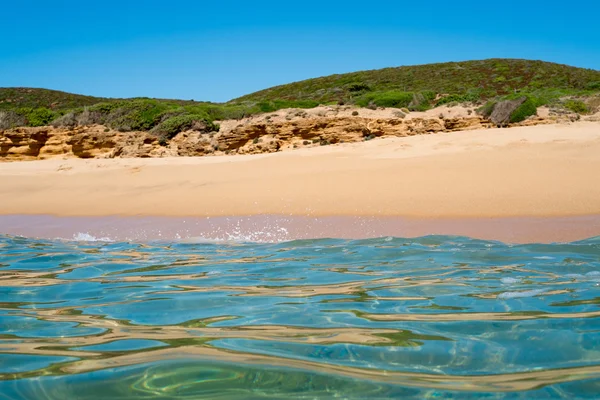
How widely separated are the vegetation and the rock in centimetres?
27

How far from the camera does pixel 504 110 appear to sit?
1589 cm

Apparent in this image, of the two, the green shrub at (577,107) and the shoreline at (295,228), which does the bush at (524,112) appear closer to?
the green shrub at (577,107)

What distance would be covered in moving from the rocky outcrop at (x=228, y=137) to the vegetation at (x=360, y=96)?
2.70 ft

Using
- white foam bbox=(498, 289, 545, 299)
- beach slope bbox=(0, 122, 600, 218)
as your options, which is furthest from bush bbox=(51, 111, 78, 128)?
white foam bbox=(498, 289, 545, 299)

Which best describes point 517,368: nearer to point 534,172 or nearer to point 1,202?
point 534,172

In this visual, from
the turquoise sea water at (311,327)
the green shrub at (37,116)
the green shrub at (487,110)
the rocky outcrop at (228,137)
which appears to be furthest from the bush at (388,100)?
the turquoise sea water at (311,327)

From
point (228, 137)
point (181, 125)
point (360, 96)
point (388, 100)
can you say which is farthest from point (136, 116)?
point (388, 100)

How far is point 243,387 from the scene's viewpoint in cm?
160

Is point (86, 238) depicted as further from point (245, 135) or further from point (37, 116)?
point (37, 116)

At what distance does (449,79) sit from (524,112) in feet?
81.7

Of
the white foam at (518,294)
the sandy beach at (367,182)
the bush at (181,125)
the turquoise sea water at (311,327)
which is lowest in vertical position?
the turquoise sea water at (311,327)

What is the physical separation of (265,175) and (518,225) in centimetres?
409

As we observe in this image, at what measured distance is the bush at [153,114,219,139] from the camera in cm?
1842

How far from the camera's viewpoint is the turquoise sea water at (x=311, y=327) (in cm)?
162
